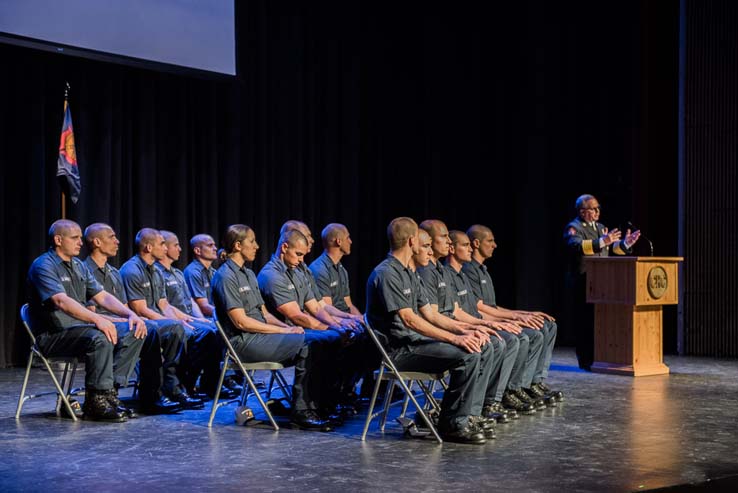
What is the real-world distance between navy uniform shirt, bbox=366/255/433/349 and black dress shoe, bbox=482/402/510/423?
0.74 metres

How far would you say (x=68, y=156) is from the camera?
8055 mm

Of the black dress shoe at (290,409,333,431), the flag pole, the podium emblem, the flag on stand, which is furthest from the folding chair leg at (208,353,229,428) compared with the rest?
the podium emblem

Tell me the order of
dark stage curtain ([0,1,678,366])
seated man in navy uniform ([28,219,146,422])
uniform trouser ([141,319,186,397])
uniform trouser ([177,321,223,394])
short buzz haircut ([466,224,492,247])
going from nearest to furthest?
seated man in navy uniform ([28,219,146,422]), uniform trouser ([141,319,186,397]), uniform trouser ([177,321,223,394]), short buzz haircut ([466,224,492,247]), dark stage curtain ([0,1,678,366])

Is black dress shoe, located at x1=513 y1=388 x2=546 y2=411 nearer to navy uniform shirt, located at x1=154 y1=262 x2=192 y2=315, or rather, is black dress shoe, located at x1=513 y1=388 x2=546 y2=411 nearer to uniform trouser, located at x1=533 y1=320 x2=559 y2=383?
uniform trouser, located at x1=533 y1=320 x2=559 y2=383

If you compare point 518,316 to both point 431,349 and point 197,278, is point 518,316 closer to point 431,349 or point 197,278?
point 431,349

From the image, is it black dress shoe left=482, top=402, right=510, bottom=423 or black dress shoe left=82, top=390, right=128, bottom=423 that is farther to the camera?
black dress shoe left=82, top=390, right=128, bottom=423

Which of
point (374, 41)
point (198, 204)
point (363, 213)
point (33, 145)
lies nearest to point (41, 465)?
point (33, 145)

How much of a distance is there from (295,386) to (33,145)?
4251 mm

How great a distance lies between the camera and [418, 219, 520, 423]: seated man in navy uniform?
5.45m

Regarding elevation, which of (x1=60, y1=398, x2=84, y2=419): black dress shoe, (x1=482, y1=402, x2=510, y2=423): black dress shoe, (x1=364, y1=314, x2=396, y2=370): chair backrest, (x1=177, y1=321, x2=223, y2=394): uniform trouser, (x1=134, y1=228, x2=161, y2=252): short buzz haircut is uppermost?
(x1=134, y1=228, x2=161, y2=252): short buzz haircut

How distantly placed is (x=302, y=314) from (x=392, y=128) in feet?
17.7

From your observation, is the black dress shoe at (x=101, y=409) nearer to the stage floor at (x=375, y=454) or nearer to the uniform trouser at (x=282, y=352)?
the stage floor at (x=375, y=454)

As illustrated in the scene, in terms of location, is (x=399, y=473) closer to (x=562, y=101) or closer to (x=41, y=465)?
(x=41, y=465)

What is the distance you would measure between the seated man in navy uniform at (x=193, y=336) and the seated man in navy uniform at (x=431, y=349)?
1529 millimetres
